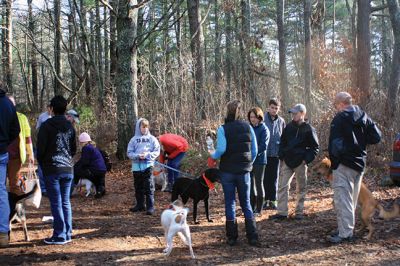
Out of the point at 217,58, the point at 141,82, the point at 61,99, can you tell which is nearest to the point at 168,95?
the point at 141,82

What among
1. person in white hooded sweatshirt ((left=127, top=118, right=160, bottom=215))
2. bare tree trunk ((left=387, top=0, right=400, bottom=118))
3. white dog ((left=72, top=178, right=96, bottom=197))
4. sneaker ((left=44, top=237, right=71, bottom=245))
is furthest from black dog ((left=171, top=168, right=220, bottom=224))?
bare tree trunk ((left=387, top=0, right=400, bottom=118))

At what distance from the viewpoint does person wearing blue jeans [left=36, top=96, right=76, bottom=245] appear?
5.72m

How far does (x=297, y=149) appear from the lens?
6879 millimetres

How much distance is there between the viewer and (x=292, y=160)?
6.92 metres

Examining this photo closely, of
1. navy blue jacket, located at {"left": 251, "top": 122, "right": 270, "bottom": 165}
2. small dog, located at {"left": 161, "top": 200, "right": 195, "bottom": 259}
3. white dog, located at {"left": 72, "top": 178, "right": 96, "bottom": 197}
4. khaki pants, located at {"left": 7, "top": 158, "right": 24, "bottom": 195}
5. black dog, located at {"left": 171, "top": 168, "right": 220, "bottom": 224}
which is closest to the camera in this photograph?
small dog, located at {"left": 161, "top": 200, "right": 195, "bottom": 259}

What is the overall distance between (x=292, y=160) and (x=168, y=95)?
6647 millimetres

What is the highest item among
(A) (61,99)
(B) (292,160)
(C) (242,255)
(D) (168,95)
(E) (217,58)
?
(E) (217,58)

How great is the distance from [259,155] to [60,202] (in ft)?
10.8

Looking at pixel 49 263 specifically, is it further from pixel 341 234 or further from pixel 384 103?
pixel 384 103

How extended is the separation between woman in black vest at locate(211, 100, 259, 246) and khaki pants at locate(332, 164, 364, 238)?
1.18 m

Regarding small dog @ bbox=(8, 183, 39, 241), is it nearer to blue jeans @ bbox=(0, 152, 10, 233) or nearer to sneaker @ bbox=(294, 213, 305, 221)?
blue jeans @ bbox=(0, 152, 10, 233)

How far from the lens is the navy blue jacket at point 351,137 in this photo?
564cm

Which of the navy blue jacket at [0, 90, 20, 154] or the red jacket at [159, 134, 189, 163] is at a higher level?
the navy blue jacket at [0, 90, 20, 154]

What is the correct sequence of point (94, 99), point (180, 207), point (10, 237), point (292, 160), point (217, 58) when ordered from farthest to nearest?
point (217, 58) < point (94, 99) < point (292, 160) < point (10, 237) < point (180, 207)
